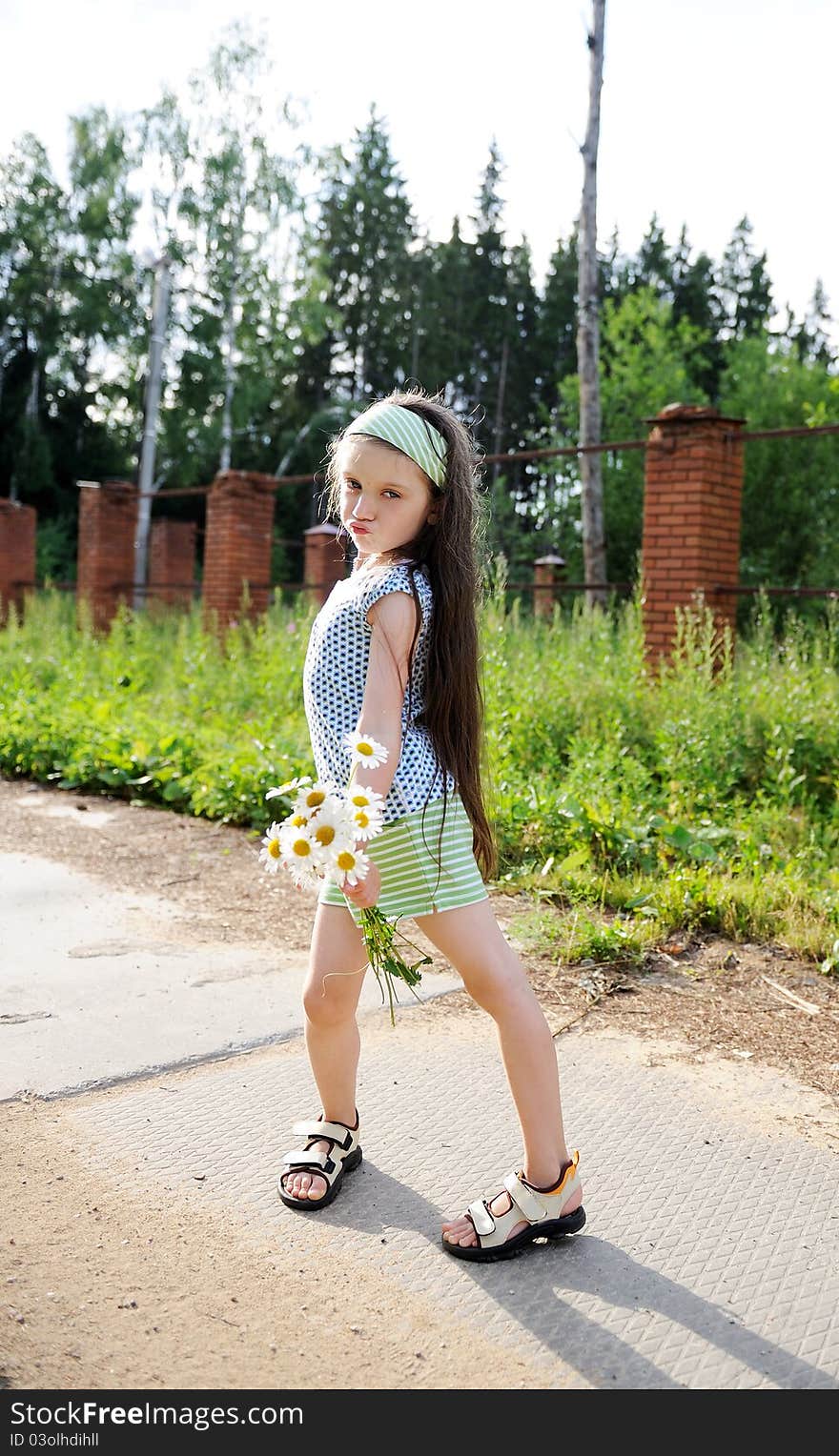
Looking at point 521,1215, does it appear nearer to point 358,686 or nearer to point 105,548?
point 358,686

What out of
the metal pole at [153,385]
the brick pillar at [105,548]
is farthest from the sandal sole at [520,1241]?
the metal pole at [153,385]

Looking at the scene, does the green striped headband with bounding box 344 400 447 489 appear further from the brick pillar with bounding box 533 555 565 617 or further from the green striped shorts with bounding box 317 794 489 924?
the brick pillar with bounding box 533 555 565 617

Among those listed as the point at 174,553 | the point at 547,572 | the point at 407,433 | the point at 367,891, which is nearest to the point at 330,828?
the point at 367,891

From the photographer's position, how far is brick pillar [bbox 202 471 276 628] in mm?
13094

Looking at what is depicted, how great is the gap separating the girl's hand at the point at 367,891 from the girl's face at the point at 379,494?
0.65m

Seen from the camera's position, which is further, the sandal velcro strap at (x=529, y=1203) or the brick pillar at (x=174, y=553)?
the brick pillar at (x=174, y=553)

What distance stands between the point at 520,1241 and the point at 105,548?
15.2 m

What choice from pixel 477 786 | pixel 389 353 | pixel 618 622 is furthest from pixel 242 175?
pixel 477 786

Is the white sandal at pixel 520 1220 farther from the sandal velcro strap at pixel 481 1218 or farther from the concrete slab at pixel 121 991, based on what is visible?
the concrete slab at pixel 121 991

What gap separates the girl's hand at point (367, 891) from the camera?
2075mm

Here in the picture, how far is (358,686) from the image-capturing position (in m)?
2.30

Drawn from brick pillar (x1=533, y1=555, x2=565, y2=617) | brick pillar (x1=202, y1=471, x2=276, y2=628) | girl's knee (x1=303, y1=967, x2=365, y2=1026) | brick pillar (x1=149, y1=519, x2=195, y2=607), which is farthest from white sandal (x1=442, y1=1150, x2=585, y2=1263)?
brick pillar (x1=149, y1=519, x2=195, y2=607)
